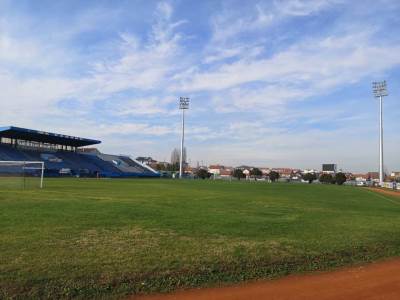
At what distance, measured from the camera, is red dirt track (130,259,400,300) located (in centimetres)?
675

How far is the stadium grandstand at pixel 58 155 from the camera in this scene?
79.6 meters

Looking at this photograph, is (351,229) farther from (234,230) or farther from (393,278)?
(393,278)

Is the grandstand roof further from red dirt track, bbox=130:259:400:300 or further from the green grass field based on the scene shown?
red dirt track, bbox=130:259:400:300

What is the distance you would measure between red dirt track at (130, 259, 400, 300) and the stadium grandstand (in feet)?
237

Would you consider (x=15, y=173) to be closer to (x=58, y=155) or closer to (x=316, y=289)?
(x=316, y=289)

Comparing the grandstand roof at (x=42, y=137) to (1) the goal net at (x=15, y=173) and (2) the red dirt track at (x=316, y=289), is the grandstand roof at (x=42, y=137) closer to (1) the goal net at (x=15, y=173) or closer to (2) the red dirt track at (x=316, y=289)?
(1) the goal net at (x=15, y=173)

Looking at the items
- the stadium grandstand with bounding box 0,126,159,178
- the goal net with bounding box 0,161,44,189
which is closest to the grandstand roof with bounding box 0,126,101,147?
the stadium grandstand with bounding box 0,126,159,178

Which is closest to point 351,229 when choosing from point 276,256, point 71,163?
point 276,256

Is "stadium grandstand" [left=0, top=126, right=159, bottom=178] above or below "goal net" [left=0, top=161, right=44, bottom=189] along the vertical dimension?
above

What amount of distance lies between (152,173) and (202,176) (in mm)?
13235

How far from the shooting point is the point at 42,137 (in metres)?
86.2

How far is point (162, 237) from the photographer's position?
1086cm

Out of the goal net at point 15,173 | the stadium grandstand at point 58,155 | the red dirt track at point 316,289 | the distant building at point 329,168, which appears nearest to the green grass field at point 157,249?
the red dirt track at point 316,289

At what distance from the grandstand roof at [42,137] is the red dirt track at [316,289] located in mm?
75345
